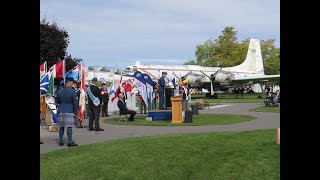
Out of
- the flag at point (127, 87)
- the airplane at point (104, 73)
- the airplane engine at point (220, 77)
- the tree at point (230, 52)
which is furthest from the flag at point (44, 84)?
the tree at point (230, 52)

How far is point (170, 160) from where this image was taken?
8328mm

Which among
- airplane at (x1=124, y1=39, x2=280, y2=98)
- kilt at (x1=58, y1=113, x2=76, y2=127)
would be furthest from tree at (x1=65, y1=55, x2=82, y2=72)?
kilt at (x1=58, y1=113, x2=76, y2=127)

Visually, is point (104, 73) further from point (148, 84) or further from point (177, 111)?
point (177, 111)

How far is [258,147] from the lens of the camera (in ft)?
30.6

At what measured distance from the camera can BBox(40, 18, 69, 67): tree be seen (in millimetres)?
26994

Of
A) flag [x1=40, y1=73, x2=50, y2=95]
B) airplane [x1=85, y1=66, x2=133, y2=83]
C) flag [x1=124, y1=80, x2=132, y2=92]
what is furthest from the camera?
airplane [x1=85, y1=66, x2=133, y2=83]

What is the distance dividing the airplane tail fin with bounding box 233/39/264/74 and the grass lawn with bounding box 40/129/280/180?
203ft

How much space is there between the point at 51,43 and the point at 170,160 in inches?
829

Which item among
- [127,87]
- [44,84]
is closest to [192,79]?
[127,87]

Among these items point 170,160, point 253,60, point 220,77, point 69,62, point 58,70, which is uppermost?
point 253,60

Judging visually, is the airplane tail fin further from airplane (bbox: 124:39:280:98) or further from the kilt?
the kilt

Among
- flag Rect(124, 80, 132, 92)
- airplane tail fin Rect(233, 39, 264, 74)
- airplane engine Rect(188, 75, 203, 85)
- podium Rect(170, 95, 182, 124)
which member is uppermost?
airplane tail fin Rect(233, 39, 264, 74)
